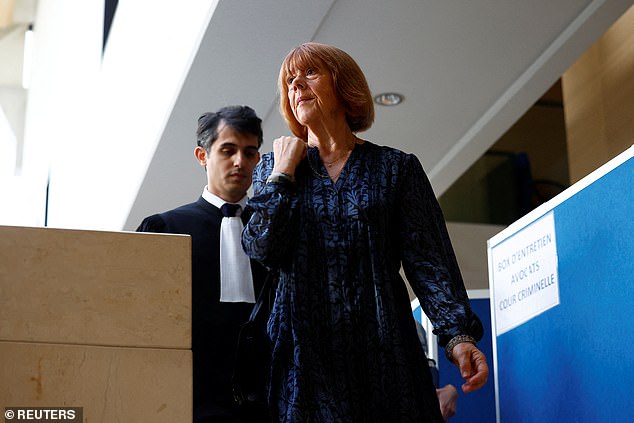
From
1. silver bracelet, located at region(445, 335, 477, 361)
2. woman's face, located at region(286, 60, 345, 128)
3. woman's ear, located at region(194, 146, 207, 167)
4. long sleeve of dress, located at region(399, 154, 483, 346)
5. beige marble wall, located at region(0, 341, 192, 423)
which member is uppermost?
woman's ear, located at region(194, 146, 207, 167)

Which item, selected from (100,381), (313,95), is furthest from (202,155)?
(100,381)

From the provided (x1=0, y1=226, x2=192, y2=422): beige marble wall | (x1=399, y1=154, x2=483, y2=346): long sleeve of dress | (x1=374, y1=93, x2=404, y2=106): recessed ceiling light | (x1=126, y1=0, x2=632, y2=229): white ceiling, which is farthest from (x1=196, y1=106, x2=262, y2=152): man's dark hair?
(x1=374, y1=93, x2=404, y2=106): recessed ceiling light

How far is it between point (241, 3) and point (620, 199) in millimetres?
2828

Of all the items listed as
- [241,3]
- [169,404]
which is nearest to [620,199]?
[169,404]

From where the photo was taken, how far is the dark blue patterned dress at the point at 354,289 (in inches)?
93.5

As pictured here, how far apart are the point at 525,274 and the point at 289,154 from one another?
978mm

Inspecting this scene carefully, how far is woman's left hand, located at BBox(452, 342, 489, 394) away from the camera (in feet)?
7.75

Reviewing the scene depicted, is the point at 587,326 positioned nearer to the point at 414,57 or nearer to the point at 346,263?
the point at 346,263

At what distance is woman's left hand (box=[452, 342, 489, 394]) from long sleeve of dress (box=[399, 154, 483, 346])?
0.04m

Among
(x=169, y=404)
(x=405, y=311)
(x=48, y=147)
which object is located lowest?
(x=169, y=404)

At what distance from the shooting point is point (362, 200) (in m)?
2.55

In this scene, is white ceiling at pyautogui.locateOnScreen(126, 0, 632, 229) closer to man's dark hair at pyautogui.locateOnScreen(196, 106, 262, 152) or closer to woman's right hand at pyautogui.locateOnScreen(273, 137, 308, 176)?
man's dark hair at pyautogui.locateOnScreen(196, 106, 262, 152)

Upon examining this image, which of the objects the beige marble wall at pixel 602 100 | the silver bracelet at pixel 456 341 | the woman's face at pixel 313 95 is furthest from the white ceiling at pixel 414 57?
the silver bracelet at pixel 456 341

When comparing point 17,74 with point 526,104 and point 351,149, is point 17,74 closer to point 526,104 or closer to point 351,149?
point 526,104
